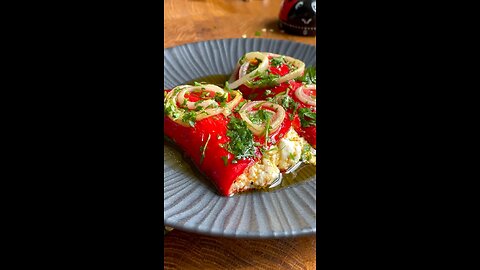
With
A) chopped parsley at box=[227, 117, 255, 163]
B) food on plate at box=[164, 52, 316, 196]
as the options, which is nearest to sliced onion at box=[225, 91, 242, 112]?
food on plate at box=[164, 52, 316, 196]

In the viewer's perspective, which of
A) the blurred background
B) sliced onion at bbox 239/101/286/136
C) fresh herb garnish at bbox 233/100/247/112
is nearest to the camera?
sliced onion at bbox 239/101/286/136

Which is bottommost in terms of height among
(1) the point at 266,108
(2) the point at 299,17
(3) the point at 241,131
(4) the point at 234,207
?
(4) the point at 234,207

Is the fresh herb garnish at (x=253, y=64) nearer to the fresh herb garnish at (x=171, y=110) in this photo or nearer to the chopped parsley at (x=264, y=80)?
the chopped parsley at (x=264, y=80)

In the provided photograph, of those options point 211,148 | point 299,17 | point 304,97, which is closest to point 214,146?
point 211,148

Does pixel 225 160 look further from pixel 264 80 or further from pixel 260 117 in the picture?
pixel 264 80

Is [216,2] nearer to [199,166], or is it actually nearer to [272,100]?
[272,100]

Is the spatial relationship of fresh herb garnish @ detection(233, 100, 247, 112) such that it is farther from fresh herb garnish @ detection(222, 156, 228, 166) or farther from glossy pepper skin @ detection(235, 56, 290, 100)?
fresh herb garnish @ detection(222, 156, 228, 166)
